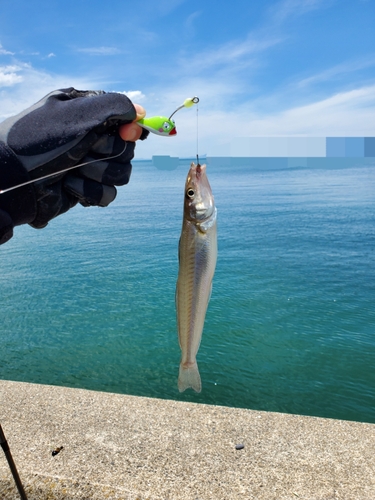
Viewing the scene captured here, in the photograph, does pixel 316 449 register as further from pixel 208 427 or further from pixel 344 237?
pixel 344 237

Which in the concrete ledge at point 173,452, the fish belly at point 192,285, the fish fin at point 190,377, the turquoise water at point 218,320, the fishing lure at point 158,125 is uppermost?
the fishing lure at point 158,125

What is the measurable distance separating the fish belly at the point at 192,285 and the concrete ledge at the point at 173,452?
3.15 ft

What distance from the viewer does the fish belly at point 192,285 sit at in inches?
105

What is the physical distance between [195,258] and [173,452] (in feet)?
6.00

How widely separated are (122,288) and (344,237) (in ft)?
37.2

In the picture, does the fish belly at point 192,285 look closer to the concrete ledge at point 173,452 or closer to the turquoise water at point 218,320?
the concrete ledge at point 173,452

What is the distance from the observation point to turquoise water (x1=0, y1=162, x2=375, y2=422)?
7359 mm

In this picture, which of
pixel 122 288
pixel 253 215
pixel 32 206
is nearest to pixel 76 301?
pixel 122 288

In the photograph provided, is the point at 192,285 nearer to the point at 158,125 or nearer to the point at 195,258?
the point at 195,258

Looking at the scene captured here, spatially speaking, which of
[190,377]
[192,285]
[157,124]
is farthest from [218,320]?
[157,124]

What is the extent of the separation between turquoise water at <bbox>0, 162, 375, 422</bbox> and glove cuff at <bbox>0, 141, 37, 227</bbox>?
15.5 ft

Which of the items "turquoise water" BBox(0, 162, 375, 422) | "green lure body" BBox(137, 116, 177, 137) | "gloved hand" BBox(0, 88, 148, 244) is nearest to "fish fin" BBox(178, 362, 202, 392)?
"gloved hand" BBox(0, 88, 148, 244)

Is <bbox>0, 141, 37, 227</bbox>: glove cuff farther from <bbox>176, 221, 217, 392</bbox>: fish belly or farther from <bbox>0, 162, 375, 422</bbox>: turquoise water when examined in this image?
<bbox>0, 162, 375, 422</bbox>: turquoise water

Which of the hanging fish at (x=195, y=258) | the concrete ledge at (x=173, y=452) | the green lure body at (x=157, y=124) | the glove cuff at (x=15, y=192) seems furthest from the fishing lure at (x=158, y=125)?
the concrete ledge at (x=173, y=452)
